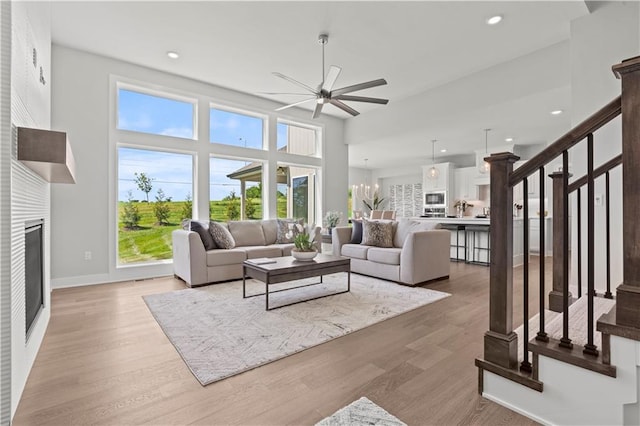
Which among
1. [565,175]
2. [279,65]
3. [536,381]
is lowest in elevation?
[536,381]

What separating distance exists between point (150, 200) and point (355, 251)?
331 cm

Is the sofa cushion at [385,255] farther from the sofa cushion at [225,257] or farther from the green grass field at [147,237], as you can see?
the green grass field at [147,237]

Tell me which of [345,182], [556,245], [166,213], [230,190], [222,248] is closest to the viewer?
[556,245]

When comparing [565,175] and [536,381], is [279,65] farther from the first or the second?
[536,381]

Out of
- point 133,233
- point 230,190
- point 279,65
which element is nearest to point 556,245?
point 279,65

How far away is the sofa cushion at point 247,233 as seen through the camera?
5.05m

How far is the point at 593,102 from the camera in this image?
323 cm

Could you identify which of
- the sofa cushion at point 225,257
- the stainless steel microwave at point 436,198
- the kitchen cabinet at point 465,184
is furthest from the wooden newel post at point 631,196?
the stainless steel microwave at point 436,198

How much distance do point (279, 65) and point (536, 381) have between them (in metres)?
4.59

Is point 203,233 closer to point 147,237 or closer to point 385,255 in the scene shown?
point 147,237

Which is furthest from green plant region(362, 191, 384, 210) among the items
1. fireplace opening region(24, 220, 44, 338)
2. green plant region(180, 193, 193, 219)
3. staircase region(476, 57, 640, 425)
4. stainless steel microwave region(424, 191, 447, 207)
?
fireplace opening region(24, 220, 44, 338)

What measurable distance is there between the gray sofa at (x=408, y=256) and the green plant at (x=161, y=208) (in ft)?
9.56

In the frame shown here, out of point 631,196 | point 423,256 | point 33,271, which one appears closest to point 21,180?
point 33,271

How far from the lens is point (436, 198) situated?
9711mm
